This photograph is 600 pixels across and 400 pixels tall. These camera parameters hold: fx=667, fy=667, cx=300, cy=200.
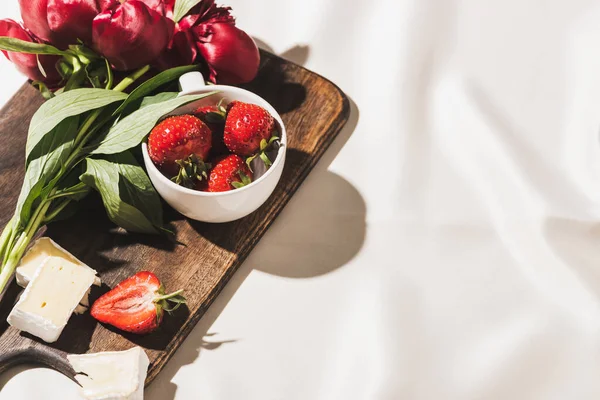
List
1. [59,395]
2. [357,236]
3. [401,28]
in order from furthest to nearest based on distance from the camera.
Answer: [401,28] < [357,236] < [59,395]

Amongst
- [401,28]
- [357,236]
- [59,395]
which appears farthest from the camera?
[401,28]

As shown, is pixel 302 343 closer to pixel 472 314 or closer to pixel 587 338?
pixel 472 314

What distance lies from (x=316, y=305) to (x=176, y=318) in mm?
189

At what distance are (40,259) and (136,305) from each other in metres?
0.13

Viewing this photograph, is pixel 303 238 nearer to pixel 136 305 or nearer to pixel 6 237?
pixel 136 305

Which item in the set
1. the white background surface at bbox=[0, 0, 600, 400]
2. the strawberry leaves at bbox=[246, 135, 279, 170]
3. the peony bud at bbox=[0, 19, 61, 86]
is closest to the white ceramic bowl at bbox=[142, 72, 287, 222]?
the strawberry leaves at bbox=[246, 135, 279, 170]

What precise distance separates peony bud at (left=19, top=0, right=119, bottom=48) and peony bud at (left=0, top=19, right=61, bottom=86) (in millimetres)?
20

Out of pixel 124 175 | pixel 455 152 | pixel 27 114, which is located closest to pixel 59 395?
pixel 124 175

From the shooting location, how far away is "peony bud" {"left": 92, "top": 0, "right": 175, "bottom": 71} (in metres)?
0.91

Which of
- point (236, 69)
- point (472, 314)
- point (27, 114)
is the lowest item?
point (472, 314)

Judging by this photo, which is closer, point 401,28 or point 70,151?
point 70,151

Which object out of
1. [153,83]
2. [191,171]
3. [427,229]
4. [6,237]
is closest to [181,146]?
[191,171]

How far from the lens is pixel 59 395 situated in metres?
0.83

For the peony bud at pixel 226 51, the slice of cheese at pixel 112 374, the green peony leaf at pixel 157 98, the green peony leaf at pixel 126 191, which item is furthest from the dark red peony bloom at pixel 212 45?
the slice of cheese at pixel 112 374
